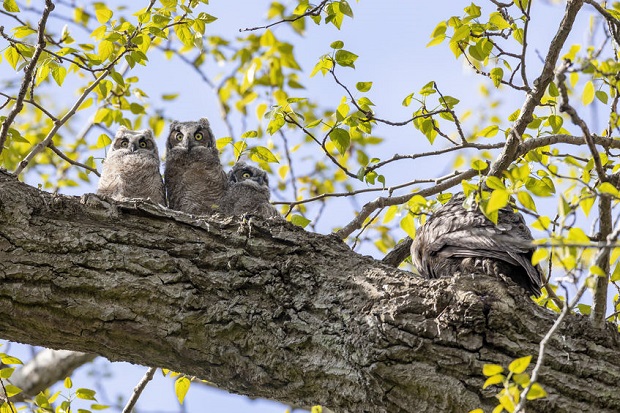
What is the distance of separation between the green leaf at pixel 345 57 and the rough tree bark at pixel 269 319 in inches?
60.3

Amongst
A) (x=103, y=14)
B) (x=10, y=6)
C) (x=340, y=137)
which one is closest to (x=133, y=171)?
(x=103, y=14)

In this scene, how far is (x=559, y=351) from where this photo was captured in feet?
11.5

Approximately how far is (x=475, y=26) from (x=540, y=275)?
60.3 inches

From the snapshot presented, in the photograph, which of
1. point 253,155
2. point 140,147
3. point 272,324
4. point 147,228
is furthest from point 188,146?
point 272,324

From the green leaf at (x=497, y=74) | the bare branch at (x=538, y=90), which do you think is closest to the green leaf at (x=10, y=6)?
the green leaf at (x=497, y=74)

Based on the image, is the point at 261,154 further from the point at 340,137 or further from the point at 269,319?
the point at 269,319

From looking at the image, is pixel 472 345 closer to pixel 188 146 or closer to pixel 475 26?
pixel 475 26

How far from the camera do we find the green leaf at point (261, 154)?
210 inches

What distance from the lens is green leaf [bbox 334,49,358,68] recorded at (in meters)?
4.79

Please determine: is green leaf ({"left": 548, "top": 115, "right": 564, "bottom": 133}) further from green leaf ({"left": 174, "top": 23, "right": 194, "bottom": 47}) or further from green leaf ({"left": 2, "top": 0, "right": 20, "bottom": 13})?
green leaf ({"left": 2, "top": 0, "right": 20, "bottom": 13})

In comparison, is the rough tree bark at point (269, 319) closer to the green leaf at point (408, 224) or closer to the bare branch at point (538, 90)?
the green leaf at point (408, 224)

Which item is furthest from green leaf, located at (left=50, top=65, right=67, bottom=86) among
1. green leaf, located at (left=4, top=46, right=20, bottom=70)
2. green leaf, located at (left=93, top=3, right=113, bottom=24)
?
green leaf, located at (left=93, top=3, right=113, bottom=24)

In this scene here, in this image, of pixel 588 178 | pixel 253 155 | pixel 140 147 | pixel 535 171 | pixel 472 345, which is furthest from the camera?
pixel 140 147

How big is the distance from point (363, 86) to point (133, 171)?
1.94m
